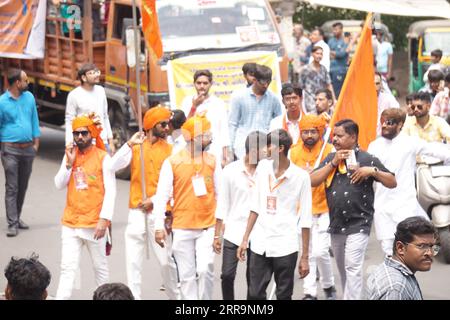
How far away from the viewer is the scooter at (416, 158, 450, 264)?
1120 cm

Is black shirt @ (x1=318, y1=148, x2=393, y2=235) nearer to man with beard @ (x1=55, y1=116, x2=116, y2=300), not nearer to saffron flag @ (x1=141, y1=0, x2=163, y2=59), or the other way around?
man with beard @ (x1=55, y1=116, x2=116, y2=300)

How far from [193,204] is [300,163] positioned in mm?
1438

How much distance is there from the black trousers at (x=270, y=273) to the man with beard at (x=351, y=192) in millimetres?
681

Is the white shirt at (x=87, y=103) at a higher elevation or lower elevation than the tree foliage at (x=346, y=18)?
higher

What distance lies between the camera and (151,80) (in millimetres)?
14922

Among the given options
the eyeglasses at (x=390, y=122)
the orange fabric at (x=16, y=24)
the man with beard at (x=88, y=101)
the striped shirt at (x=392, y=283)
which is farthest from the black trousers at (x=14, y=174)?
the striped shirt at (x=392, y=283)

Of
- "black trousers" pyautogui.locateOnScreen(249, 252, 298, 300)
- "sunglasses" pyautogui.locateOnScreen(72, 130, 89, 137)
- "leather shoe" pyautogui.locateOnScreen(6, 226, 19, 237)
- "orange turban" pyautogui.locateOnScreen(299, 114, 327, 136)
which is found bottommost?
"leather shoe" pyautogui.locateOnScreen(6, 226, 19, 237)

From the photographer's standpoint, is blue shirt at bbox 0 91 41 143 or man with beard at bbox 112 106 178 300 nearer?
man with beard at bbox 112 106 178 300

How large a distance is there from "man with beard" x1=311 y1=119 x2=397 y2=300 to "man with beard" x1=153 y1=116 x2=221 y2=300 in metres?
0.89

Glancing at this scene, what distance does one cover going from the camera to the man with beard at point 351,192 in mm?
8945

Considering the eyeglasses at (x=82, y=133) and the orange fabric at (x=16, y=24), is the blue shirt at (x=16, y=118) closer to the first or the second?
the eyeglasses at (x=82, y=133)

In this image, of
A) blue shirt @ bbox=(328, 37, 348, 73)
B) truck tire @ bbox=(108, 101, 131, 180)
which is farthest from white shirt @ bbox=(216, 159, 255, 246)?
blue shirt @ bbox=(328, 37, 348, 73)

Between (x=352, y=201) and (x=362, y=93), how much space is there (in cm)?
184
